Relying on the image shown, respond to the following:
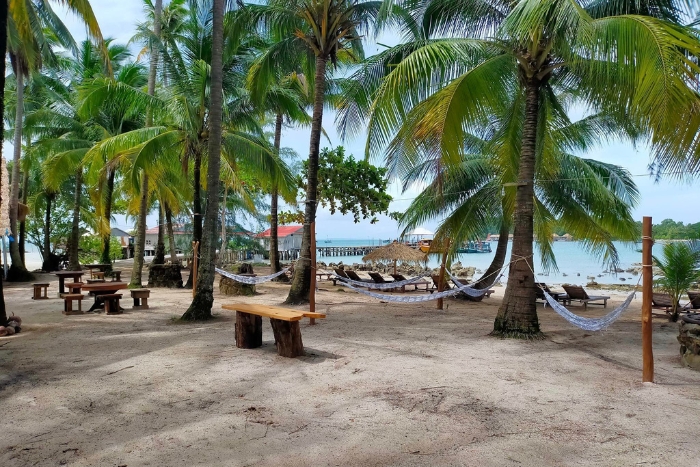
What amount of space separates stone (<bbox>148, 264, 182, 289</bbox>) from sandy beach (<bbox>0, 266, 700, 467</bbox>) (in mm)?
7299

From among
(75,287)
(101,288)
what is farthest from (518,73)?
(75,287)

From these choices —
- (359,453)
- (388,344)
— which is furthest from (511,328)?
(359,453)

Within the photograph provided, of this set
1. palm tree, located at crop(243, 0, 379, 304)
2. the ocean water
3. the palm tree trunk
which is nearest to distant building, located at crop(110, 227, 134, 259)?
the ocean water

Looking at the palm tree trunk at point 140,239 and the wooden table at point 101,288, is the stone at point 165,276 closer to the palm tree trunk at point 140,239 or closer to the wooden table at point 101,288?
the palm tree trunk at point 140,239

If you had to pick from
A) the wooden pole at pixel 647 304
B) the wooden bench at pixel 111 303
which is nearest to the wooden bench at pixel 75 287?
the wooden bench at pixel 111 303

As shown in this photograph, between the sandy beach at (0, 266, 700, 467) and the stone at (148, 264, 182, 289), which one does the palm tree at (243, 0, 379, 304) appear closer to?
the sandy beach at (0, 266, 700, 467)

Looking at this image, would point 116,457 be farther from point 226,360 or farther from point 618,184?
point 618,184

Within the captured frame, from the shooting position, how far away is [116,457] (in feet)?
10.0

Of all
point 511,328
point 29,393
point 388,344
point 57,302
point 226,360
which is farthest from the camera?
point 57,302

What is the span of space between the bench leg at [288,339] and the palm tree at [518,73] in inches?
113

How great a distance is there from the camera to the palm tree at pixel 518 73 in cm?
512

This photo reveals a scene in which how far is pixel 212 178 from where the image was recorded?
27.6 ft

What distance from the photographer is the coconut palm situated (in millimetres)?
9148

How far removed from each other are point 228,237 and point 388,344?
27664 millimetres
